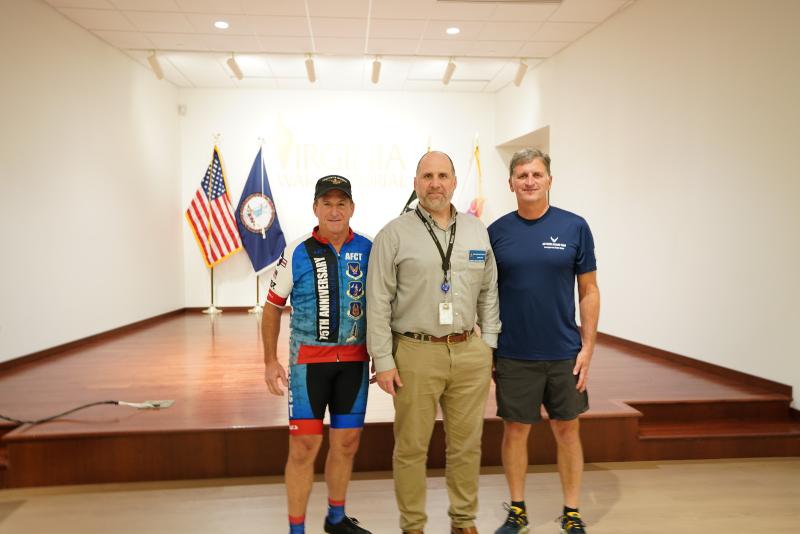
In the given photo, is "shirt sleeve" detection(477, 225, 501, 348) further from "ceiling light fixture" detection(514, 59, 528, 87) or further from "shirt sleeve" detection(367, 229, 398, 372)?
"ceiling light fixture" detection(514, 59, 528, 87)

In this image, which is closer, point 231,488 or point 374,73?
point 231,488

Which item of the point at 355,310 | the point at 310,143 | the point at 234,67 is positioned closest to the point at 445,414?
the point at 355,310

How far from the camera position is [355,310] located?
204cm

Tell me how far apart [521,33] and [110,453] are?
209 inches

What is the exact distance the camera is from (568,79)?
6145 mm

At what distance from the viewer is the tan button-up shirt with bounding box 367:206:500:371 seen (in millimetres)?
1918

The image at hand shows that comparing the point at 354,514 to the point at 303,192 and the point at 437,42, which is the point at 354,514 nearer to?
the point at 437,42

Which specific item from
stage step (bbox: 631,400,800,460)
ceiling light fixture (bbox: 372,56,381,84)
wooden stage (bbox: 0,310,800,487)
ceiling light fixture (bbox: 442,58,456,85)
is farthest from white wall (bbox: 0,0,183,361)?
stage step (bbox: 631,400,800,460)

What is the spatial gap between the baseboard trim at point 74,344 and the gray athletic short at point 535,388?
4.28 m

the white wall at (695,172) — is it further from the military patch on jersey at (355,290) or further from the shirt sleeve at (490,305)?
the military patch on jersey at (355,290)

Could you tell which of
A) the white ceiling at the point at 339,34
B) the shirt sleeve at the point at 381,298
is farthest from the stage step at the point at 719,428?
the white ceiling at the point at 339,34

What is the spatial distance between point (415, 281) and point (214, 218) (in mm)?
6362

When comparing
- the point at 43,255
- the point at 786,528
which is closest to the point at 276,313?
the point at 786,528

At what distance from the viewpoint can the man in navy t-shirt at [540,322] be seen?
210 centimetres
